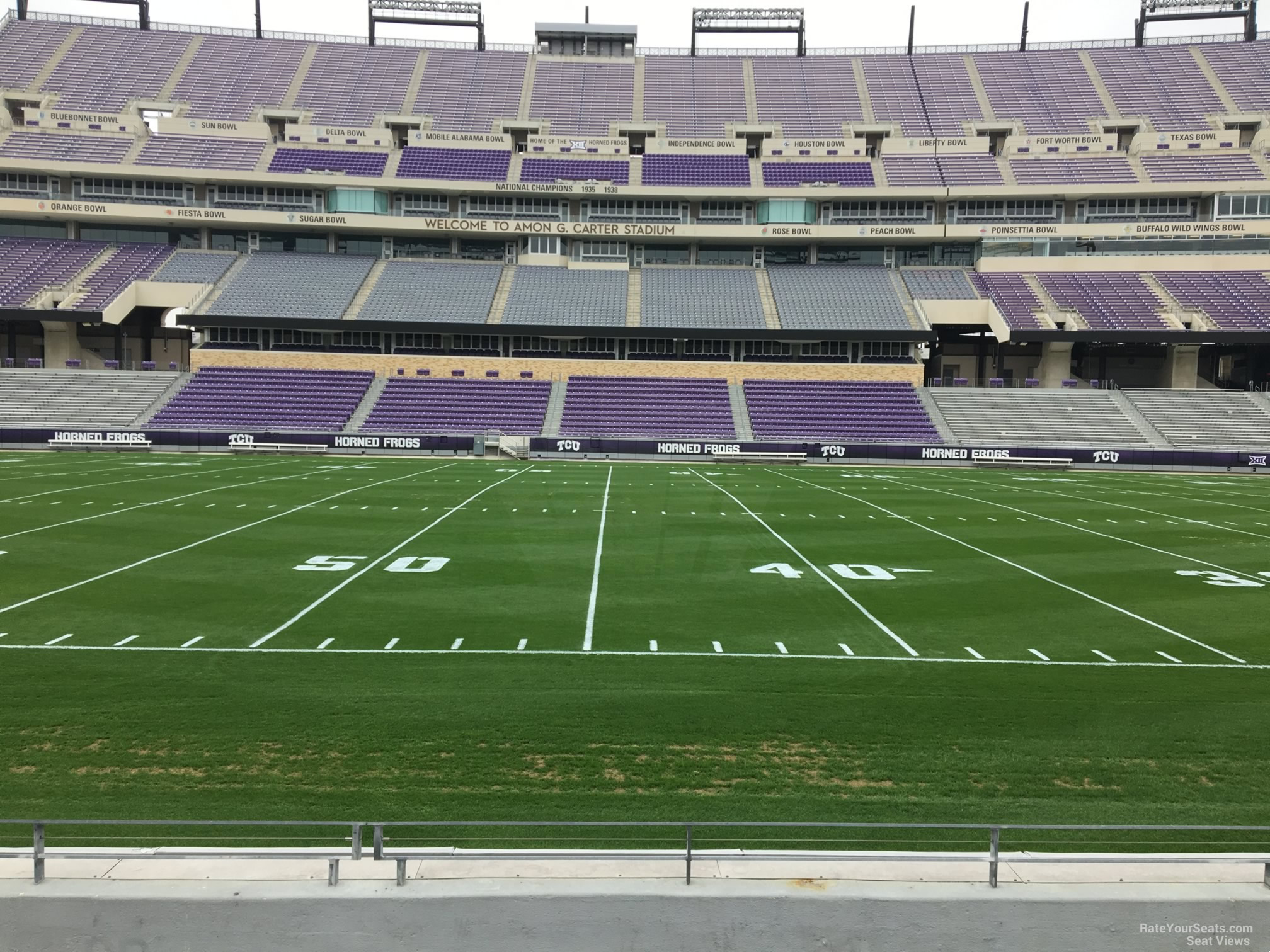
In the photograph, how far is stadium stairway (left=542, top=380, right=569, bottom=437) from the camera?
51312 mm

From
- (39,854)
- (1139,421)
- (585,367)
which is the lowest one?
(39,854)

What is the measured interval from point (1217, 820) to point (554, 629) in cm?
857

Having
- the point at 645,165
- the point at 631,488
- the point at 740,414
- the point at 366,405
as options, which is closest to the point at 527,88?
the point at 645,165

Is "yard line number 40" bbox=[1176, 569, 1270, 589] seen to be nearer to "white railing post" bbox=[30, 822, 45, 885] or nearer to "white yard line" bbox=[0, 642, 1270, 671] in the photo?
"white yard line" bbox=[0, 642, 1270, 671]

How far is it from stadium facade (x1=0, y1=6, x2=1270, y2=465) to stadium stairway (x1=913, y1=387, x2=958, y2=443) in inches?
11.8

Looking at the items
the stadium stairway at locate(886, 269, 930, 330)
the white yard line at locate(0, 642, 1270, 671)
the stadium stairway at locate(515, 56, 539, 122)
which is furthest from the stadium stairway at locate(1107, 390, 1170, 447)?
the stadium stairway at locate(515, 56, 539, 122)

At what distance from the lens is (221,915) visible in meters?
5.00

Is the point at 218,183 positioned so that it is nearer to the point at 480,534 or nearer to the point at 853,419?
the point at 853,419

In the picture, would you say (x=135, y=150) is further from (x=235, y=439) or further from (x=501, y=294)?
(x=235, y=439)

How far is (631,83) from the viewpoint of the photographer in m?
74.9

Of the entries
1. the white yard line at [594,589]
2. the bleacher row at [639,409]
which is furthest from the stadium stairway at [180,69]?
Answer: the white yard line at [594,589]

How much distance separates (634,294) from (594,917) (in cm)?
5896

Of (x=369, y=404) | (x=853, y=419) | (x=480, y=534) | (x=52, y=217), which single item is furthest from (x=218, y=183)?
(x=480, y=534)

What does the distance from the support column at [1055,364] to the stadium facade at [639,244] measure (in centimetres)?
20
